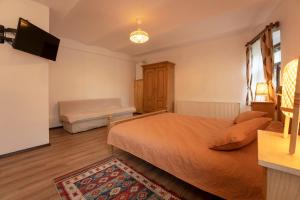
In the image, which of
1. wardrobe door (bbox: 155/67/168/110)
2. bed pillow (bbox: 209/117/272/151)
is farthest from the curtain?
wardrobe door (bbox: 155/67/168/110)

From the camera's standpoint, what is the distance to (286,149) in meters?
0.66

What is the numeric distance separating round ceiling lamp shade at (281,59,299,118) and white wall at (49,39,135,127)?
16.1 feet

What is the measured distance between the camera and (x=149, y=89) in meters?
5.36

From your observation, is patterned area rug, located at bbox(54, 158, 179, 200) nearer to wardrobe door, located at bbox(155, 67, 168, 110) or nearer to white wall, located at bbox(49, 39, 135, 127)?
white wall, located at bbox(49, 39, 135, 127)

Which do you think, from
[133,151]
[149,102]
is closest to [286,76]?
[133,151]

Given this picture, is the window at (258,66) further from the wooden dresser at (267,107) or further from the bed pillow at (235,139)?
the bed pillow at (235,139)

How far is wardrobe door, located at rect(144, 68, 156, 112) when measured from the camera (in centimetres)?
522

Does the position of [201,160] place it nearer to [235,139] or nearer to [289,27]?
A: [235,139]

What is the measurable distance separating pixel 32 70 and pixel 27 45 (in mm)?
449

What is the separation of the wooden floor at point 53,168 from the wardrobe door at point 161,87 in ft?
8.40

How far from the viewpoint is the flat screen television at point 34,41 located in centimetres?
221

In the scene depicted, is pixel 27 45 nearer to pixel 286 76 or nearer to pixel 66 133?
pixel 66 133

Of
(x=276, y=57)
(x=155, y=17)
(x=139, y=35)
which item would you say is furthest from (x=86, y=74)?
(x=276, y=57)

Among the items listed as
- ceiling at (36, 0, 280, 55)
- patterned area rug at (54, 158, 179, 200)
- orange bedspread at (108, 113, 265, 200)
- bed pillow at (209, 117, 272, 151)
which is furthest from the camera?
ceiling at (36, 0, 280, 55)
